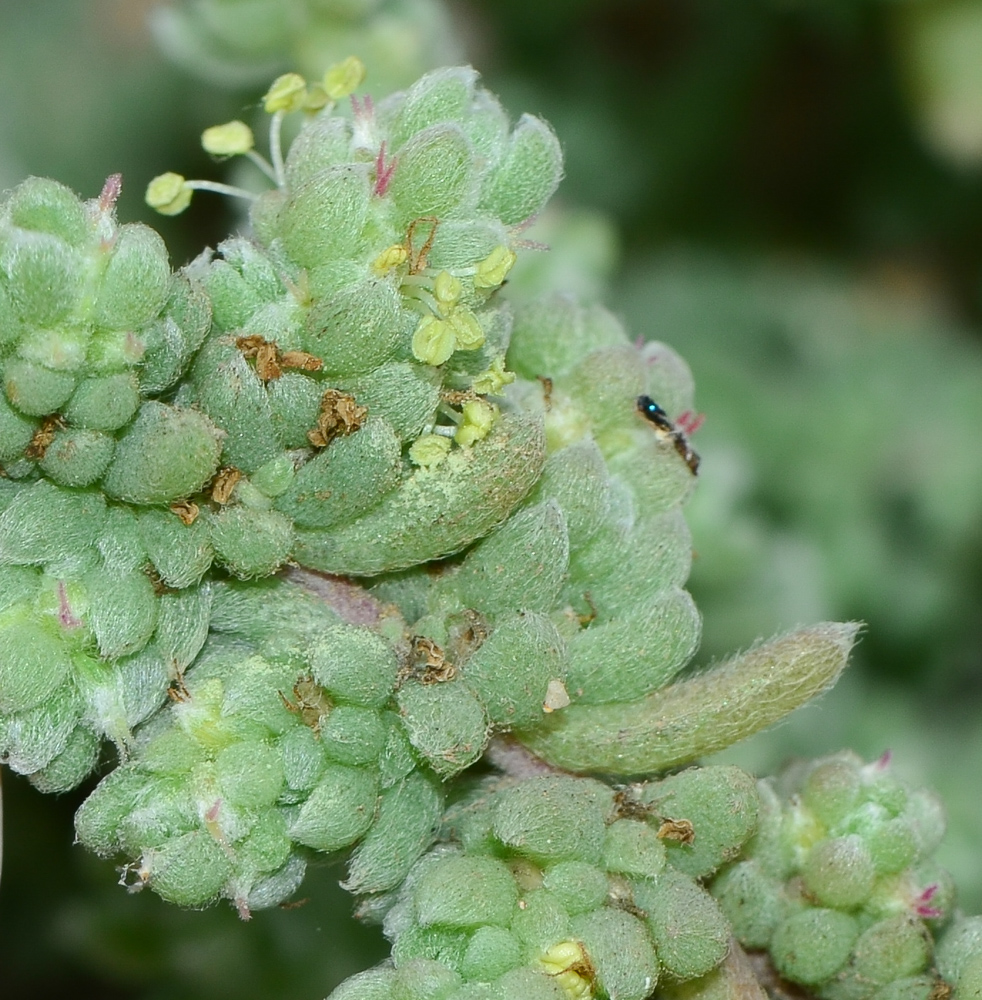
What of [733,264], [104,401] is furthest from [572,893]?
[733,264]

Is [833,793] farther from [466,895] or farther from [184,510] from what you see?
[184,510]

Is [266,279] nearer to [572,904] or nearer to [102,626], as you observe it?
[102,626]

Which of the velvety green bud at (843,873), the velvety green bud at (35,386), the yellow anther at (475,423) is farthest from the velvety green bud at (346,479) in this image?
the velvety green bud at (843,873)

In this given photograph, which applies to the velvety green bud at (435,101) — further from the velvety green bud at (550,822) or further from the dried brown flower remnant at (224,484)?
the velvety green bud at (550,822)

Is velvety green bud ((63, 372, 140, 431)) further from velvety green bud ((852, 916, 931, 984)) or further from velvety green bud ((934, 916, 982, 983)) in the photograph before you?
velvety green bud ((934, 916, 982, 983))

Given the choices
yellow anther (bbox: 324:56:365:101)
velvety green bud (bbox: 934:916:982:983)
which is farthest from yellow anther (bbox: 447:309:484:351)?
velvety green bud (bbox: 934:916:982:983)

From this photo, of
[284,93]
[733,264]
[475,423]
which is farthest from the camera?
[733,264]

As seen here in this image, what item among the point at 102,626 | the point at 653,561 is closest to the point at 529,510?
the point at 653,561
